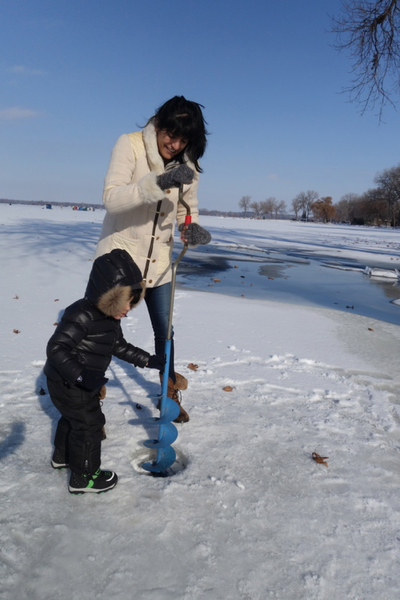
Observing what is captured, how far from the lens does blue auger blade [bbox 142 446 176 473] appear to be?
2.29 m

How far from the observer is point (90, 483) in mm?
2082

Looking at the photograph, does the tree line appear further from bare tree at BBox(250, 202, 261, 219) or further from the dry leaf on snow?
the dry leaf on snow

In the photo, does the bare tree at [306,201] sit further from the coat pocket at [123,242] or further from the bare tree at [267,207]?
the coat pocket at [123,242]

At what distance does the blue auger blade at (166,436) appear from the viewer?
2.29 meters

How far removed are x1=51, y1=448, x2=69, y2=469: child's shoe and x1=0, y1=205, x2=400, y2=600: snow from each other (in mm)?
48

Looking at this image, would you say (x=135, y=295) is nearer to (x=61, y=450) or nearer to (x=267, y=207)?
(x=61, y=450)

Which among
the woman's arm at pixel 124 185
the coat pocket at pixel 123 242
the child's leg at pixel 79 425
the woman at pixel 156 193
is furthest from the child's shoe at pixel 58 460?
the woman's arm at pixel 124 185

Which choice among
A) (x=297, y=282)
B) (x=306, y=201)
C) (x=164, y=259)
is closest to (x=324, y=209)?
(x=306, y=201)

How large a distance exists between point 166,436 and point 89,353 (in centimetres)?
66

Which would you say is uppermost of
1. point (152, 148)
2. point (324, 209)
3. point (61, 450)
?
point (324, 209)

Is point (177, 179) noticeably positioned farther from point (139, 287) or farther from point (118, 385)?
point (118, 385)

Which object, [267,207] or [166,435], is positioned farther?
[267,207]

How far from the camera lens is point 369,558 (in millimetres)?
1781

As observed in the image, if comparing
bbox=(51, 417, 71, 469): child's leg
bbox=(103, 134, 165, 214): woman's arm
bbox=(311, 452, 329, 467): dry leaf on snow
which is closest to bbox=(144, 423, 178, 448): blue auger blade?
bbox=(51, 417, 71, 469): child's leg
